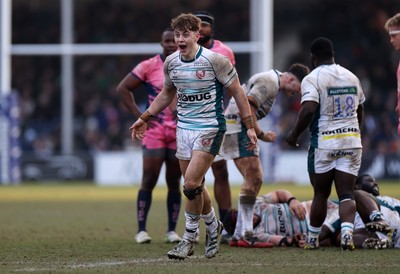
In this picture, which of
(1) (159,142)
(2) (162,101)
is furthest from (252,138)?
(1) (159,142)

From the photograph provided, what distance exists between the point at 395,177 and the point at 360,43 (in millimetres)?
6568

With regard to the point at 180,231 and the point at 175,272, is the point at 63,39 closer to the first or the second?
the point at 180,231

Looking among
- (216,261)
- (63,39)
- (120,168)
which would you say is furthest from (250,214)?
(63,39)

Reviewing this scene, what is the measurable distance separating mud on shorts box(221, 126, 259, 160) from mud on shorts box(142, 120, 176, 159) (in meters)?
0.83

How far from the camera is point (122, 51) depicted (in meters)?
28.0

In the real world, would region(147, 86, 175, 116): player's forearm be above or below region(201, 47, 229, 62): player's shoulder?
below

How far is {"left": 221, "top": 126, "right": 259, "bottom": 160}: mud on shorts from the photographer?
11.3 meters

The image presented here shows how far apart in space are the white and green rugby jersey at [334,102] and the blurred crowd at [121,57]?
60.4 ft

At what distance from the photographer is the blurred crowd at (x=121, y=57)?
2981cm

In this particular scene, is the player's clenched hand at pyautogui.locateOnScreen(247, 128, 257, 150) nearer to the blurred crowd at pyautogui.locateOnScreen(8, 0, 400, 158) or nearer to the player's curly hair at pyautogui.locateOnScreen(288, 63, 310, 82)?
the player's curly hair at pyautogui.locateOnScreen(288, 63, 310, 82)

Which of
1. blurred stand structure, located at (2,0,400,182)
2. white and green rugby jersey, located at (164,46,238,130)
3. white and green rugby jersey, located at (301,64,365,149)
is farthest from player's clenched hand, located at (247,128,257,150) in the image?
blurred stand structure, located at (2,0,400,182)

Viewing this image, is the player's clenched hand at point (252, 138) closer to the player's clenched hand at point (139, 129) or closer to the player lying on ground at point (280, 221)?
the player's clenched hand at point (139, 129)

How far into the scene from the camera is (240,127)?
11516 millimetres

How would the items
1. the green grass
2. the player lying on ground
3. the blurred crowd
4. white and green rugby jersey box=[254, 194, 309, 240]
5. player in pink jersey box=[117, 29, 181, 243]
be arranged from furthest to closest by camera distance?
the blurred crowd, player in pink jersey box=[117, 29, 181, 243], white and green rugby jersey box=[254, 194, 309, 240], the player lying on ground, the green grass
